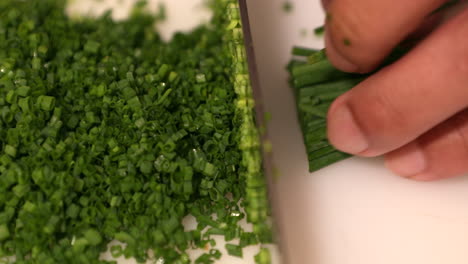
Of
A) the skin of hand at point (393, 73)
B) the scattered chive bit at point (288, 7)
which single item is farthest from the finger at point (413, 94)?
the scattered chive bit at point (288, 7)

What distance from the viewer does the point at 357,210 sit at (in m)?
1.43

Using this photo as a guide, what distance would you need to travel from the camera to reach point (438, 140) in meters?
1.32

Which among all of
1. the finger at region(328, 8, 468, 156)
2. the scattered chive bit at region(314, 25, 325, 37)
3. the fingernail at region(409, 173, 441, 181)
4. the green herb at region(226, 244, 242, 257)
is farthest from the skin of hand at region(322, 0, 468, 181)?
the green herb at region(226, 244, 242, 257)

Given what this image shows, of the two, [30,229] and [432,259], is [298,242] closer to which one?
[432,259]

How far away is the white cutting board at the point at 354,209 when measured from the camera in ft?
4.49

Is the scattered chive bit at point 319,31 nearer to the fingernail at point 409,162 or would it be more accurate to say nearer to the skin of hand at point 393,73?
the skin of hand at point 393,73

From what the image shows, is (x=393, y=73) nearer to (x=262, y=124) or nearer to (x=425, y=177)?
(x=262, y=124)

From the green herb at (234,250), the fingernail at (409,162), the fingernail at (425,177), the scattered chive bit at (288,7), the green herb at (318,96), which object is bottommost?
the green herb at (234,250)

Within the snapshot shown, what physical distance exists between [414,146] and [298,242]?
0.46 meters

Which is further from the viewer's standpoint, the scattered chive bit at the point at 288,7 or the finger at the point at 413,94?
the scattered chive bit at the point at 288,7

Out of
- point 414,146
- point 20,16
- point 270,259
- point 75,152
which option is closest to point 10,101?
point 75,152

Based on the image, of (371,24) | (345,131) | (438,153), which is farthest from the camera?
(438,153)

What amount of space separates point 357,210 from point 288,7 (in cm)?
81

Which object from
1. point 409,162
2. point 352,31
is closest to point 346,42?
point 352,31
